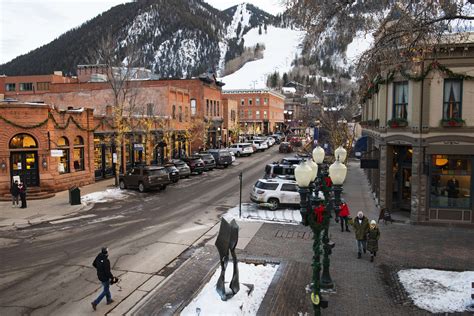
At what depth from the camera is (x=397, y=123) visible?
64.1 ft

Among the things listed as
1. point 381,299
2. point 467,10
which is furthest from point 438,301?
point 467,10

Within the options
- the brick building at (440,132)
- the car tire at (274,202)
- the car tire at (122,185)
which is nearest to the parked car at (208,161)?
the car tire at (122,185)

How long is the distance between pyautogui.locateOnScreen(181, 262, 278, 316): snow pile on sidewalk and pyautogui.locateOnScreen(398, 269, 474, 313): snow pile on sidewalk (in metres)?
3.93

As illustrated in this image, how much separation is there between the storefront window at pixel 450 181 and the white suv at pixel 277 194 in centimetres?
648

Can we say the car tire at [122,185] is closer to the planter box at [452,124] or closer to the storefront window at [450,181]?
the storefront window at [450,181]

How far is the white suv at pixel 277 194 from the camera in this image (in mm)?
21953

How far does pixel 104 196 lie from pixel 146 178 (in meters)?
2.88

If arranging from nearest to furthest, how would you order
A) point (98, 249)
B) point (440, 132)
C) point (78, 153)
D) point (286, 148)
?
point (98, 249) → point (440, 132) → point (78, 153) → point (286, 148)

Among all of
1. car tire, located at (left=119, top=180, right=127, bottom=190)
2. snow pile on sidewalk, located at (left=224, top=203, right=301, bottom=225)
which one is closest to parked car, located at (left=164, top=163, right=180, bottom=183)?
car tire, located at (left=119, top=180, right=127, bottom=190)

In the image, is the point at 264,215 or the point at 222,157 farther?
the point at 222,157

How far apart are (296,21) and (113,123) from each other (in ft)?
82.5

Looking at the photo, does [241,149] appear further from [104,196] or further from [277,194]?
[277,194]

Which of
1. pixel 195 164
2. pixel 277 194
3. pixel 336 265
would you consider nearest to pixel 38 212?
pixel 277 194

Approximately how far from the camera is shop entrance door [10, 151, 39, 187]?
25.4m
